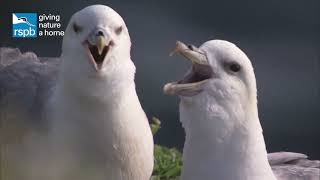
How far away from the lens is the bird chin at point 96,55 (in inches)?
90.0

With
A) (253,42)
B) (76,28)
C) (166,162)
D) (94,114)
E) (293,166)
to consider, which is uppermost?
(76,28)

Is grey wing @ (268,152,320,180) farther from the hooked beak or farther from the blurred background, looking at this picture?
the hooked beak

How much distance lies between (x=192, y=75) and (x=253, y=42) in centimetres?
76

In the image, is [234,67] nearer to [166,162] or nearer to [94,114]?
[94,114]

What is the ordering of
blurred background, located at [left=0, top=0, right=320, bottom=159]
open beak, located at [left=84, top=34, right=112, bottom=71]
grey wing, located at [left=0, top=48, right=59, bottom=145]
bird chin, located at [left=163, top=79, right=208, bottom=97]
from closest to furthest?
bird chin, located at [left=163, top=79, right=208, bottom=97]
open beak, located at [left=84, top=34, right=112, bottom=71]
grey wing, located at [left=0, top=48, right=59, bottom=145]
blurred background, located at [left=0, top=0, right=320, bottom=159]

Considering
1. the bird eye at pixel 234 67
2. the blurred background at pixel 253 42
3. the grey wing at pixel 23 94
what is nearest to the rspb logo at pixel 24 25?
the blurred background at pixel 253 42

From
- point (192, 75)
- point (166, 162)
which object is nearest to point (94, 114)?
point (192, 75)

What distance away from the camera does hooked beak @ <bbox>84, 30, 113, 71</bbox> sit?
2.27 metres

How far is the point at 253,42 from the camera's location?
288 centimetres

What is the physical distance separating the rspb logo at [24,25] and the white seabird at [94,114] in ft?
1.64

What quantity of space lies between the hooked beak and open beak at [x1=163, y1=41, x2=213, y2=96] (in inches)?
9.8

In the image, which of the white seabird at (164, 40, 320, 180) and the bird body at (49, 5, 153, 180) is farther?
the bird body at (49, 5, 153, 180)

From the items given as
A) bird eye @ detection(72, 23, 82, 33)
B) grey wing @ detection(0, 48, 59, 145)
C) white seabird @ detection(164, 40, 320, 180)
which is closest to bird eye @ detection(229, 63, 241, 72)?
white seabird @ detection(164, 40, 320, 180)

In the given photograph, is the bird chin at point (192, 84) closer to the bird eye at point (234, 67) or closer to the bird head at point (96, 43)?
the bird eye at point (234, 67)
